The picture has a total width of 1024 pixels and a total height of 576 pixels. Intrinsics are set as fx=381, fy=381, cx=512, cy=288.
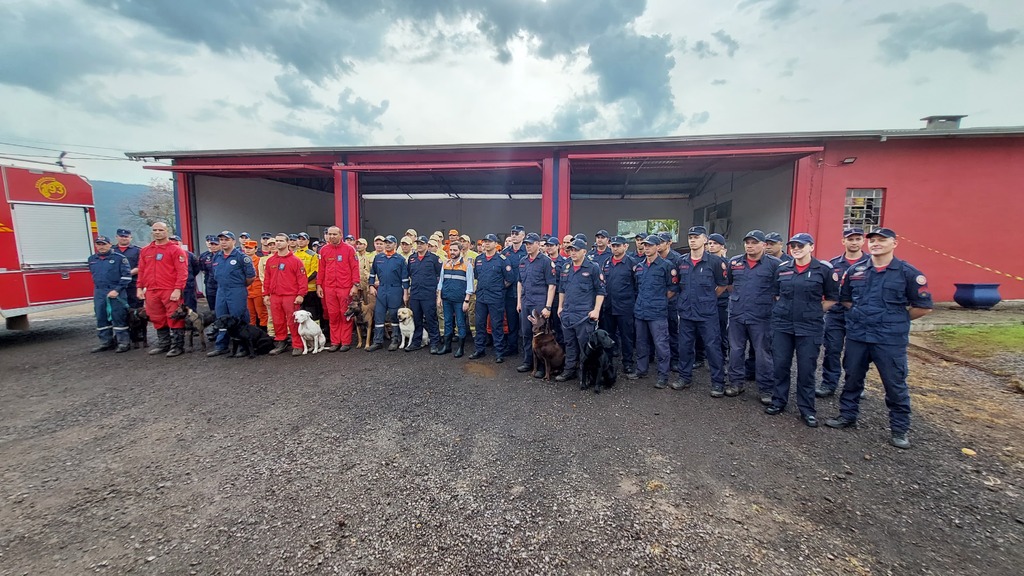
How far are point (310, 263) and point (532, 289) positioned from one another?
4.47m

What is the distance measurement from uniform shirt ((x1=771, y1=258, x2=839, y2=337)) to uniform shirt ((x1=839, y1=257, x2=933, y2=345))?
232 millimetres

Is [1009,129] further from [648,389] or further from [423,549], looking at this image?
[423,549]

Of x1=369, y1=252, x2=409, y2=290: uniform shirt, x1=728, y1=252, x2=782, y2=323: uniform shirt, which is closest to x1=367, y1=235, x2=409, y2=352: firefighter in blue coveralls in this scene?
x1=369, y1=252, x2=409, y2=290: uniform shirt

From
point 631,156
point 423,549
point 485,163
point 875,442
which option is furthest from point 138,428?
point 631,156

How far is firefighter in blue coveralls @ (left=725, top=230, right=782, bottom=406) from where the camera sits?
4078mm

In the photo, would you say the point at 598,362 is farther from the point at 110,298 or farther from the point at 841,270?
the point at 110,298

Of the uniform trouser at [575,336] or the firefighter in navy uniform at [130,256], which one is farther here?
the firefighter in navy uniform at [130,256]

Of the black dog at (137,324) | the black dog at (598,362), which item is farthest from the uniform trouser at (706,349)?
the black dog at (137,324)

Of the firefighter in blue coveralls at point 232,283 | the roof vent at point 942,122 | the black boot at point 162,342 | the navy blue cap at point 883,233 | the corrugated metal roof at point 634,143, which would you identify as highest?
the roof vent at point 942,122

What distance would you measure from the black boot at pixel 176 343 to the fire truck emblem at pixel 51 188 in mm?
3757

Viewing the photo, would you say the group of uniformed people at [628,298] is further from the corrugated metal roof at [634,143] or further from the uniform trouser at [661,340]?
the corrugated metal roof at [634,143]

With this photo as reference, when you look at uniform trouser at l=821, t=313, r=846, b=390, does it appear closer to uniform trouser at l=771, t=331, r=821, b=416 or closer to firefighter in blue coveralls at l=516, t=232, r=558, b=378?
uniform trouser at l=771, t=331, r=821, b=416

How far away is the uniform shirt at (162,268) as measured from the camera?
5816 millimetres

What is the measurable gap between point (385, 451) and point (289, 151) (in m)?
10.3
